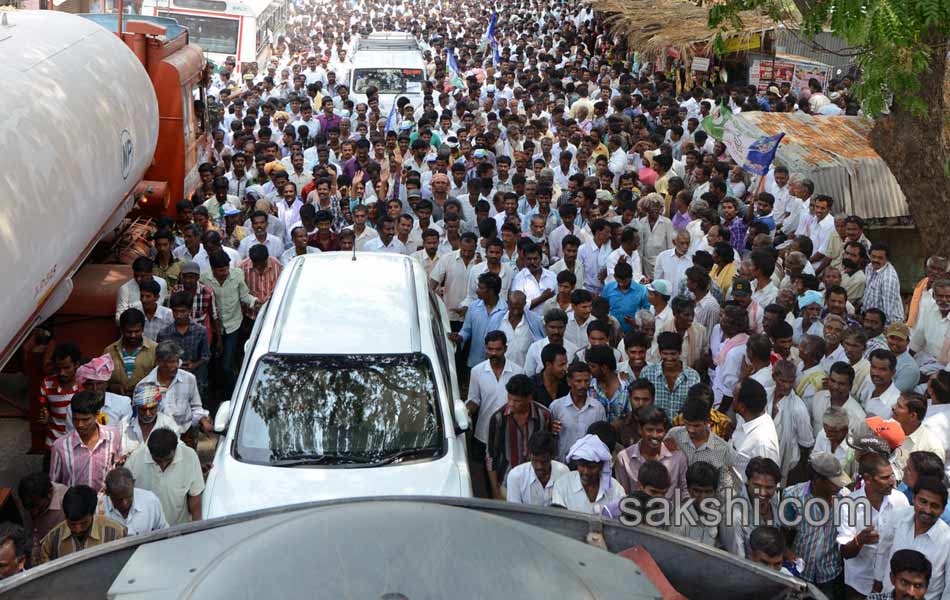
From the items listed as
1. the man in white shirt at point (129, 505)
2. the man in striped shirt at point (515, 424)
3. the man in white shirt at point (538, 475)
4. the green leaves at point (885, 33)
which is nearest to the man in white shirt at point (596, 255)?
the green leaves at point (885, 33)

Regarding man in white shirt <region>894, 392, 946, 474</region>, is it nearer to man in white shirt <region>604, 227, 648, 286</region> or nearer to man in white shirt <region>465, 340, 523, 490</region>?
man in white shirt <region>465, 340, 523, 490</region>

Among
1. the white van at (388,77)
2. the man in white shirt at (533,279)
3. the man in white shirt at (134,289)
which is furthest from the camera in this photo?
the white van at (388,77)

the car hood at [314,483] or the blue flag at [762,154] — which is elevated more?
the blue flag at [762,154]

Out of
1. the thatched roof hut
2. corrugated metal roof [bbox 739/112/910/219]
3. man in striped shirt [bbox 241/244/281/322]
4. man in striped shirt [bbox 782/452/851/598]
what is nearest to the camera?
man in striped shirt [bbox 782/452/851/598]

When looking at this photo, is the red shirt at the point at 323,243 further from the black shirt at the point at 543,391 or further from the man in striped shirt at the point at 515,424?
the man in striped shirt at the point at 515,424

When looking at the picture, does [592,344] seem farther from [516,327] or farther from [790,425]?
[790,425]

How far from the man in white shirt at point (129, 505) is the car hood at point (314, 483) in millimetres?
312

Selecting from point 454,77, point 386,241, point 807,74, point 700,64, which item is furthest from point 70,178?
point 454,77

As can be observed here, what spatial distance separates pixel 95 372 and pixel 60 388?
0.23m

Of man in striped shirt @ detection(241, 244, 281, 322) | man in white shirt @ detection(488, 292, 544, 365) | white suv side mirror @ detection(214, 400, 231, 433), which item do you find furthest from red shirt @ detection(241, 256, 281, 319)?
white suv side mirror @ detection(214, 400, 231, 433)

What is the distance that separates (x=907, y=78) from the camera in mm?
7824

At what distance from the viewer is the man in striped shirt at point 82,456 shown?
5.95m

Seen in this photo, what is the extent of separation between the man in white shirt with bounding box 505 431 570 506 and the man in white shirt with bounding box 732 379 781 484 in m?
1.05
